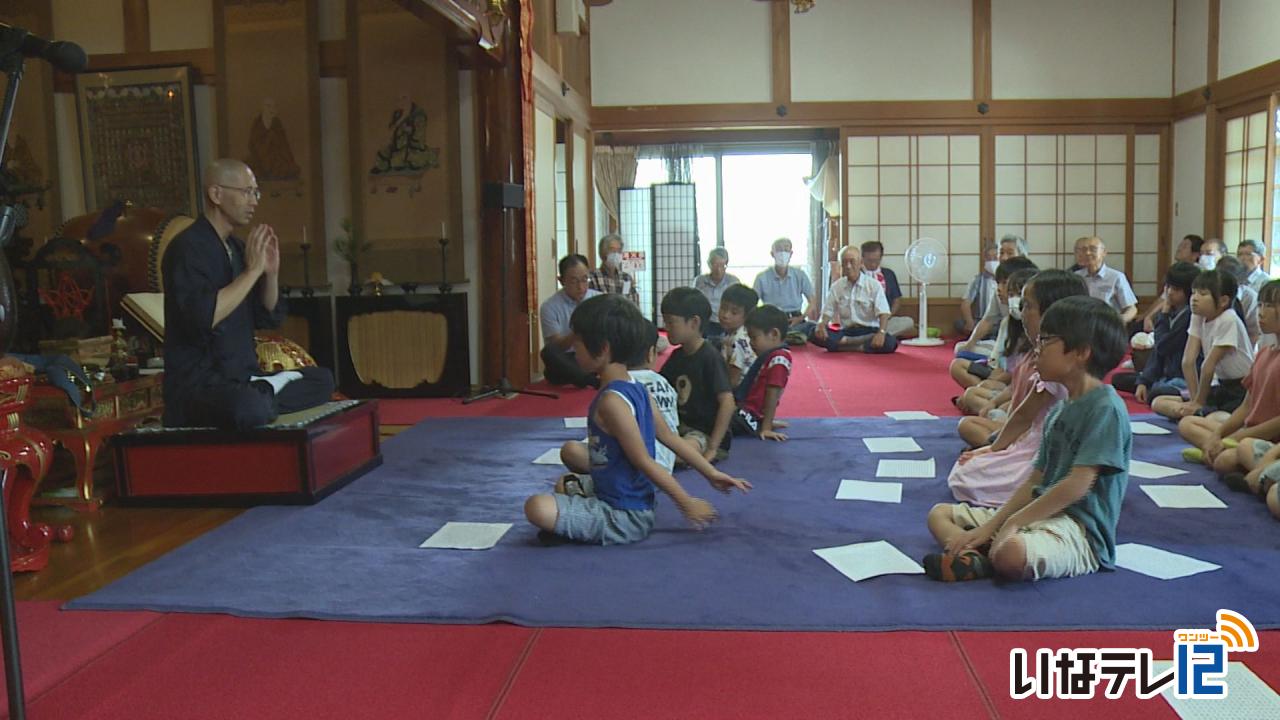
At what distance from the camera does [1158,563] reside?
2584 mm

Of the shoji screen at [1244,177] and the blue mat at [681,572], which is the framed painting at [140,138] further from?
the shoji screen at [1244,177]

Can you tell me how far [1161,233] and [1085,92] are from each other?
1.66 metres

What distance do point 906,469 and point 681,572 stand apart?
4.98ft

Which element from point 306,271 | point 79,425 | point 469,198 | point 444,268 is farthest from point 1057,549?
point 306,271

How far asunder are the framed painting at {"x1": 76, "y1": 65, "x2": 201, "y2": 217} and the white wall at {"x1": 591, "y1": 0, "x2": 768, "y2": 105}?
4536 mm

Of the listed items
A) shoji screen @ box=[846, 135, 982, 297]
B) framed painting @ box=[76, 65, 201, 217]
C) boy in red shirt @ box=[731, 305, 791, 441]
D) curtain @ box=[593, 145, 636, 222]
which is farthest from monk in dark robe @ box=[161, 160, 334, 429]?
curtain @ box=[593, 145, 636, 222]

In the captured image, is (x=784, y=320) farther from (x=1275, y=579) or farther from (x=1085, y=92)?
(x=1085, y=92)

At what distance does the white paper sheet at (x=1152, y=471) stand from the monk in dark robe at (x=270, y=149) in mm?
5331

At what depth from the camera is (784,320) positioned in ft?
14.3

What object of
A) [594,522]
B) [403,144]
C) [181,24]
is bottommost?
[594,522]

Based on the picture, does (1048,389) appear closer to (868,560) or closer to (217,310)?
(868,560)

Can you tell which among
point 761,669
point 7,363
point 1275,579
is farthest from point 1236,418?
point 7,363

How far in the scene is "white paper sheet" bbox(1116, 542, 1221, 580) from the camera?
2516 millimetres

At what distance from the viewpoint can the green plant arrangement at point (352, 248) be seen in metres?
6.55
